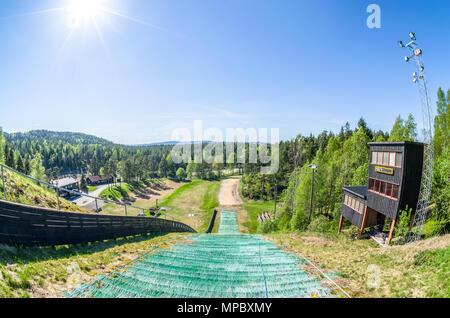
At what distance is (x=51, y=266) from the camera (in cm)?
582

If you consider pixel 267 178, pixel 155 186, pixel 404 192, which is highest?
pixel 404 192

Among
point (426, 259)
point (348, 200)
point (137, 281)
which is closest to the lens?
point (137, 281)

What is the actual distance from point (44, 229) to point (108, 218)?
3261 mm

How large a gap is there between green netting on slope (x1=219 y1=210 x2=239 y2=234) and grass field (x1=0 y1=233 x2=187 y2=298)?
25183 mm

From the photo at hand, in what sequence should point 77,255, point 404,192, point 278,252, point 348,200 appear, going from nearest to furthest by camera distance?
1. point 77,255
2. point 278,252
3. point 404,192
4. point 348,200

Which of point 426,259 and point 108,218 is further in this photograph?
point 108,218

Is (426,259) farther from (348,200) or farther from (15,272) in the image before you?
(348,200)

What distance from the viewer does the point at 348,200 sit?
19.6 metres

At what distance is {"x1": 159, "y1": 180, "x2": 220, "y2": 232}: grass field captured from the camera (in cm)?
3916

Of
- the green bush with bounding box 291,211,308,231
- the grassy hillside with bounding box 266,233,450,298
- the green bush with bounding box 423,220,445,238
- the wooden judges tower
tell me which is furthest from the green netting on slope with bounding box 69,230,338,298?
the green bush with bounding box 291,211,308,231

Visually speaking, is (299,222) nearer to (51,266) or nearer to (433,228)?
(433,228)

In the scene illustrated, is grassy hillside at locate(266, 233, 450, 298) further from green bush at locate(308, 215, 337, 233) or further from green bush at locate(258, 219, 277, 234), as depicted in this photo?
green bush at locate(258, 219, 277, 234)

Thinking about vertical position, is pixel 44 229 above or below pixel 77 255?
above
